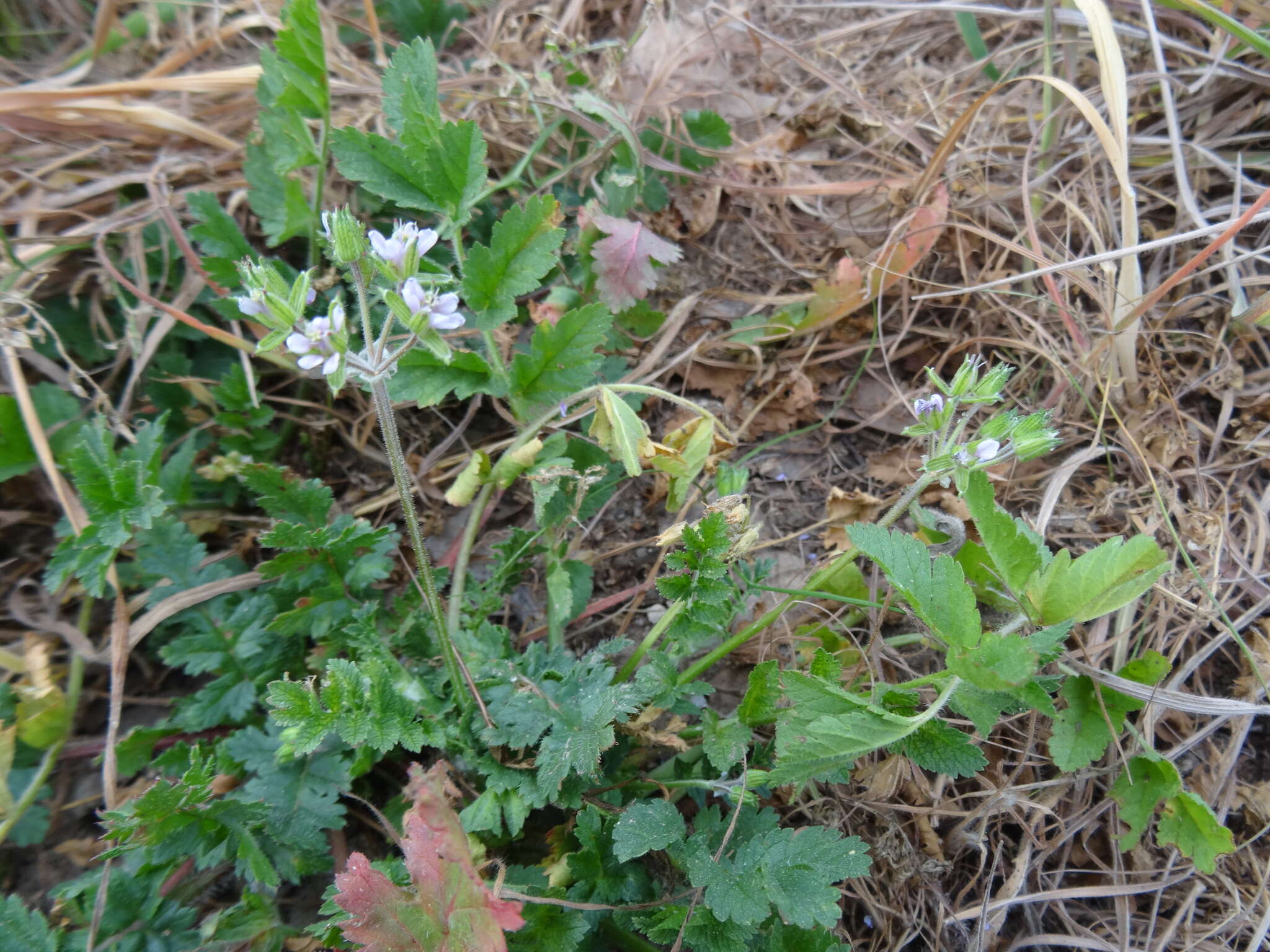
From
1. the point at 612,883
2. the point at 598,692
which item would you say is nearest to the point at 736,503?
the point at 598,692

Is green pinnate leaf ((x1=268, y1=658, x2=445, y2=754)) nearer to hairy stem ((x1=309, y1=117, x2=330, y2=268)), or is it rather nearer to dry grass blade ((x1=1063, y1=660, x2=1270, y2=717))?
hairy stem ((x1=309, y1=117, x2=330, y2=268))

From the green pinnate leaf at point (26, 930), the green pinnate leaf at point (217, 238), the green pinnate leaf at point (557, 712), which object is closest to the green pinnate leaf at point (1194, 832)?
the green pinnate leaf at point (557, 712)

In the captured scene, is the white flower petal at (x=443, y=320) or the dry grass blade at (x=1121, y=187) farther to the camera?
the dry grass blade at (x=1121, y=187)

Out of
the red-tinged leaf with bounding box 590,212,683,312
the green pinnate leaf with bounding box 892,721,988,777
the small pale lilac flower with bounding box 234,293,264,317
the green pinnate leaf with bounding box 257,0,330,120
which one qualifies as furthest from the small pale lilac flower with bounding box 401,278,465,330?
the green pinnate leaf with bounding box 892,721,988,777

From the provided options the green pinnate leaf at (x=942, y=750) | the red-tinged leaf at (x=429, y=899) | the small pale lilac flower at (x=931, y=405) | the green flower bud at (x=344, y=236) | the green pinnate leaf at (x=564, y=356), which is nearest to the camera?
the red-tinged leaf at (x=429, y=899)

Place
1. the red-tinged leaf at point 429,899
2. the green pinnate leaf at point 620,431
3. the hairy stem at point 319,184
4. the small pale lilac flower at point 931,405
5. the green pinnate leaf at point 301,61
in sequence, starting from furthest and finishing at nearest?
1. the hairy stem at point 319,184
2. the green pinnate leaf at point 301,61
3. the green pinnate leaf at point 620,431
4. the small pale lilac flower at point 931,405
5. the red-tinged leaf at point 429,899

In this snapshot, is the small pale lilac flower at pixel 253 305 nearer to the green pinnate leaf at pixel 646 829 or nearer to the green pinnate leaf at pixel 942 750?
the green pinnate leaf at pixel 646 829

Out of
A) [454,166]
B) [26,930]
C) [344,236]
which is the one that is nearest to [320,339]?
[344,236]

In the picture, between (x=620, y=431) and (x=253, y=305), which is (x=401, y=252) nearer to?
(x=253, y=305)
